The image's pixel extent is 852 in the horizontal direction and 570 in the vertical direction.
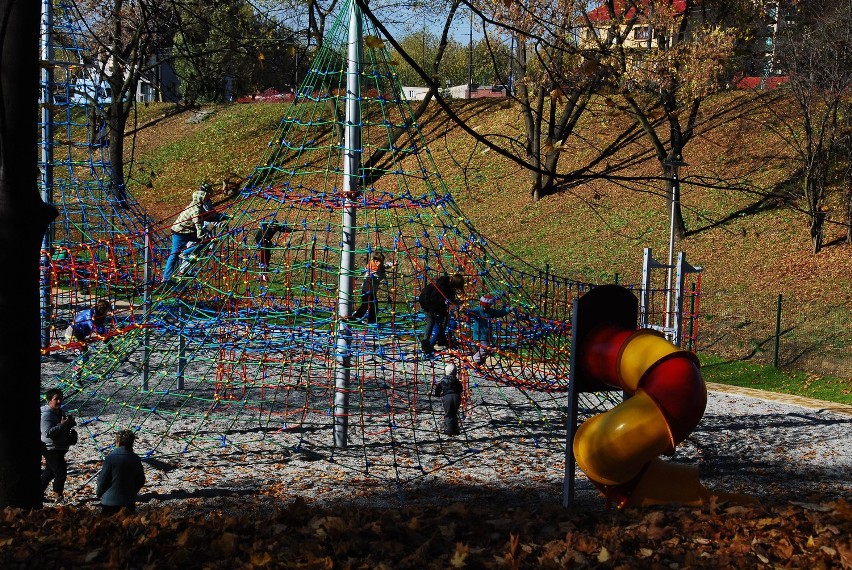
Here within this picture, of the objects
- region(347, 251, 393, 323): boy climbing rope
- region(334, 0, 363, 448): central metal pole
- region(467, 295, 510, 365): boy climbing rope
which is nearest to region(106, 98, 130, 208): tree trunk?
region(347, 251, 393, 323): boy climbing rope

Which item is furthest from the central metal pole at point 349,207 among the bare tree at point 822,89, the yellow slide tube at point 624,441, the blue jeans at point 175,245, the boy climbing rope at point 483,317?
the bare tree at point 822,89

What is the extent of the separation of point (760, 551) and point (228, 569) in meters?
2.59

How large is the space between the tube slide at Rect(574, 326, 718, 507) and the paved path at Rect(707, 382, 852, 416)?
762cm

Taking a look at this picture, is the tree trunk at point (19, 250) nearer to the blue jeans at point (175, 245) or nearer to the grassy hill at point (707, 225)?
the grassy hill at point (707, 225)

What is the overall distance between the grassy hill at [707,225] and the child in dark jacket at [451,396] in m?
3.74

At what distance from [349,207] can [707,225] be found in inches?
680

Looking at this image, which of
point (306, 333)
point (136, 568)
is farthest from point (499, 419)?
point (136, 568)

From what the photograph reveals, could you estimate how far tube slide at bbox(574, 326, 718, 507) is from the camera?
6.14 meters

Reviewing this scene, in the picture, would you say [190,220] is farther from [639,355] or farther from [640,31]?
[640,31]

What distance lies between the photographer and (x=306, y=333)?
10719 mm

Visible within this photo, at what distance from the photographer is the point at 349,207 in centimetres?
983

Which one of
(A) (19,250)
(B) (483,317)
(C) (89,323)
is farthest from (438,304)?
(A) (19,250)

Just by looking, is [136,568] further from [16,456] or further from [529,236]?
[529,236]

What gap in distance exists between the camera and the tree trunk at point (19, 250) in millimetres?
5223
